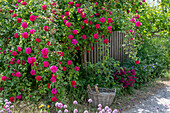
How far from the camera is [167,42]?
6.70 meters

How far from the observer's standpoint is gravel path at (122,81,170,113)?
3.42 meters

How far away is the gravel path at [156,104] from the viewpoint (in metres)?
3.42

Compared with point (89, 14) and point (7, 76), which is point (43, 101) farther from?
point (89, 14)

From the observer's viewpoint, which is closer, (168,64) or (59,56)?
(59,56)

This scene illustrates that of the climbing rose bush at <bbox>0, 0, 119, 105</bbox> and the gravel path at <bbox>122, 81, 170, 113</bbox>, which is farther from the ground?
the climbing rose bush at <bbox>0, 0, 119, 105</bbox>

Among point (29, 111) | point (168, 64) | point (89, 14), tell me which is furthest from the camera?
point (168, 64)

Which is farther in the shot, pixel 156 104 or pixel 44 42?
pixel 156 104

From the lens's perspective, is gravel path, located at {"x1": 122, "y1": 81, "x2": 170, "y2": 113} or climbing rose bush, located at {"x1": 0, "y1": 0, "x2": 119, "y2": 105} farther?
gravel path, located at {"x1": 122, "y1": 81, "x2": 170, "y2": 113}

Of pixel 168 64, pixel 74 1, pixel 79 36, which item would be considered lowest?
pixel 168 64

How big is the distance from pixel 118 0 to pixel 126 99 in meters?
1.95

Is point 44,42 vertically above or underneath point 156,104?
above

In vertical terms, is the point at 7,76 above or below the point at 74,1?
below

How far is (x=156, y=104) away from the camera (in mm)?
3709

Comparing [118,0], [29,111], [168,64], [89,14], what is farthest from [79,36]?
[168,64]
